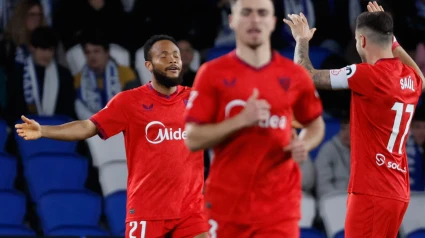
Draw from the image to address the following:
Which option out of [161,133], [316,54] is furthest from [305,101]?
[316,54]

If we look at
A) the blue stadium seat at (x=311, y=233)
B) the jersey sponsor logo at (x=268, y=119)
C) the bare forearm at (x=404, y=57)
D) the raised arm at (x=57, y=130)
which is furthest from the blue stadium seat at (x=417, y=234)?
the jersey sponsor logo at (x=268, y=119)

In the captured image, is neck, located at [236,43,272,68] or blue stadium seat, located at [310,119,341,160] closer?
neck, located at [236,43,272,68]

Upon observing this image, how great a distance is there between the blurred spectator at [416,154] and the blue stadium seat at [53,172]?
11.9 feet

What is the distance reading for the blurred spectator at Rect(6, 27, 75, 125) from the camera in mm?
11297

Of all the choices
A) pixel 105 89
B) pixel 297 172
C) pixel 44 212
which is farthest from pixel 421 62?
pixel 297 172

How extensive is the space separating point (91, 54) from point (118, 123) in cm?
446

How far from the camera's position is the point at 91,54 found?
455 inches

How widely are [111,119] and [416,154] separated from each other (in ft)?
16.8

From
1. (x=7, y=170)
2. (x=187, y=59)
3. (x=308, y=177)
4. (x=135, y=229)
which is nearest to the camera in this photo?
(x=135, y=229)

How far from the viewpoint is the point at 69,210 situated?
1037 cm

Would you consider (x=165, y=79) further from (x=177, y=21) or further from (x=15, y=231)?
(x=177, y=21)

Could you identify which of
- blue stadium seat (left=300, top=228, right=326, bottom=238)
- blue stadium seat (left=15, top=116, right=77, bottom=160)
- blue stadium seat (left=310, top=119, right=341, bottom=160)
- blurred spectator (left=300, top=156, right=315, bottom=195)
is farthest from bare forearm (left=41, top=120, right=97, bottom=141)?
blue stadium seat (left=310, top=119, right=341, bottom=160)

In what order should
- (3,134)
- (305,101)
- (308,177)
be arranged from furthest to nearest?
(3,134)
(308,177)
(305,101)

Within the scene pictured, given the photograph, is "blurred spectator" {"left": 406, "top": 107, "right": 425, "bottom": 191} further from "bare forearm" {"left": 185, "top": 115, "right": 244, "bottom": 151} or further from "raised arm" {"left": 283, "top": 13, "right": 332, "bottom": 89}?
"bare forearm" {"left": 185, "top": 115, "right": 244, "bottom": 151}
